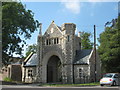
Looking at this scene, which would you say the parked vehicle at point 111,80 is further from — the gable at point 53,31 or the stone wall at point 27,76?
the stone wall at point 27,76

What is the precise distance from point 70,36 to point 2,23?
37.5ft

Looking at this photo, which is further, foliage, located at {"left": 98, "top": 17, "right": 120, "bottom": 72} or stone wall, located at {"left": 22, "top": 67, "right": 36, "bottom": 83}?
foliage, located at {"left": 98, "top": 17, "right": 120, "bottom": 72}

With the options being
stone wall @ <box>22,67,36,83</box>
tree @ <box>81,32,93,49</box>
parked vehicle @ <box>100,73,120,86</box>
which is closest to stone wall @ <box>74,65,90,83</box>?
parked vehicle @ <box>100,73,120,86</box>

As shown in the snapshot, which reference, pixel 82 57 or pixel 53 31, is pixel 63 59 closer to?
pixel 82 57

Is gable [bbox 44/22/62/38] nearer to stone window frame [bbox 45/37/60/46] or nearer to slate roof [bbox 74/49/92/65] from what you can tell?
stone window frame [bbox 45/37/60/46]

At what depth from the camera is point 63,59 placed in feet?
113

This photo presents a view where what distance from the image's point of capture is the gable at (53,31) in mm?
35781

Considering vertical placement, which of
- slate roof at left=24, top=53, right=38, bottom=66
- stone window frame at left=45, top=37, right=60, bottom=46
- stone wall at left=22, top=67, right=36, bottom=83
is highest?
stone window frame at left=45, top=37, right=60, bottom=46

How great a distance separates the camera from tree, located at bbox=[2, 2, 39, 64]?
29.6 meters

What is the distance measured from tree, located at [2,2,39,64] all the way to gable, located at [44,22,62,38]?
8.57 ft

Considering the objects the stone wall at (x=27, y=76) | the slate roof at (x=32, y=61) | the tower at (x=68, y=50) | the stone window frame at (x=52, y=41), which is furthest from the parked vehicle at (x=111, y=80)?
the slate roof at (x=32, y=61)

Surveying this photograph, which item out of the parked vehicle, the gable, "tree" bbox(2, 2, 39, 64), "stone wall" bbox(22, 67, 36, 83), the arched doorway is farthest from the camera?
the arched doorway

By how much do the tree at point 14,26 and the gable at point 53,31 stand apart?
2613 mm

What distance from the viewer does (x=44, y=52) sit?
121 feet
